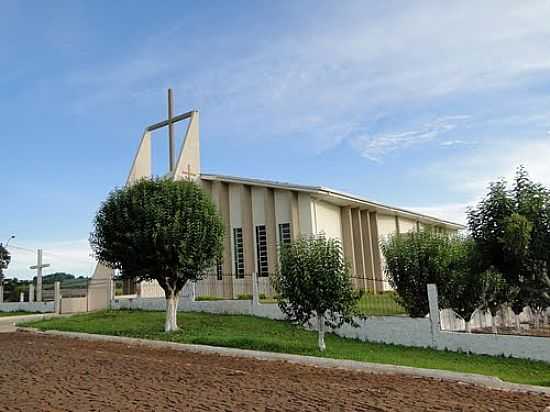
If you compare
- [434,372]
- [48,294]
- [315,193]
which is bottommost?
[434,372]

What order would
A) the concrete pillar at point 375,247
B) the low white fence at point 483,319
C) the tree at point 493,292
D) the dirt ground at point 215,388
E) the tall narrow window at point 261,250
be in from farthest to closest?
1. the concrete pillar at point 375,247
2. the tall narrow window at point 261,250
3. the tree at point 493,292
4. the low white fence at point 483,319
5. the dirt ground at point 215,388

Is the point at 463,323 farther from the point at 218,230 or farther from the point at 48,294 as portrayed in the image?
the point at 48,294

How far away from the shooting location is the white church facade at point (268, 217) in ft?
80.2

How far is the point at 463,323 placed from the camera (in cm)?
1795

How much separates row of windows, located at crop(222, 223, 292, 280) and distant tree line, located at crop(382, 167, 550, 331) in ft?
26.3

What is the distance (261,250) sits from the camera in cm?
2538

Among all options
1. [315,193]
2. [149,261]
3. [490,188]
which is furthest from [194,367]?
[315,193]

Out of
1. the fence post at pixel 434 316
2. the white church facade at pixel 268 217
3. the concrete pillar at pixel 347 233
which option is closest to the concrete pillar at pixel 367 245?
the white church facade at pixel 268 217

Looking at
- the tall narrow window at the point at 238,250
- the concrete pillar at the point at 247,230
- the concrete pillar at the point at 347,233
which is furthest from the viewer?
the concrete pillar at the point at 347,233

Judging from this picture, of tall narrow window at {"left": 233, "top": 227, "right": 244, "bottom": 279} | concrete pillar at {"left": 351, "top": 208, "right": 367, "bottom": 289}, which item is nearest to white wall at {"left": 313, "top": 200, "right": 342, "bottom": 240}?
concrete pillar at {"left": 351, "top": 208, "right": 367, "bottom": 289}

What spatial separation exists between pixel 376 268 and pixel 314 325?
13167 millimetres

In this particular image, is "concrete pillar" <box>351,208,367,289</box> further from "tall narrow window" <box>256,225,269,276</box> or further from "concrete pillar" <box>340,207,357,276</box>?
"tall narrow window" <box>256,225,269,276</box>

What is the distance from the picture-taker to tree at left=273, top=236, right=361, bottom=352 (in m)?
13.7

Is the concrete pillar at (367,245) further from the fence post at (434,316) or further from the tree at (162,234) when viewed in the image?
the fence post at (434,316)
